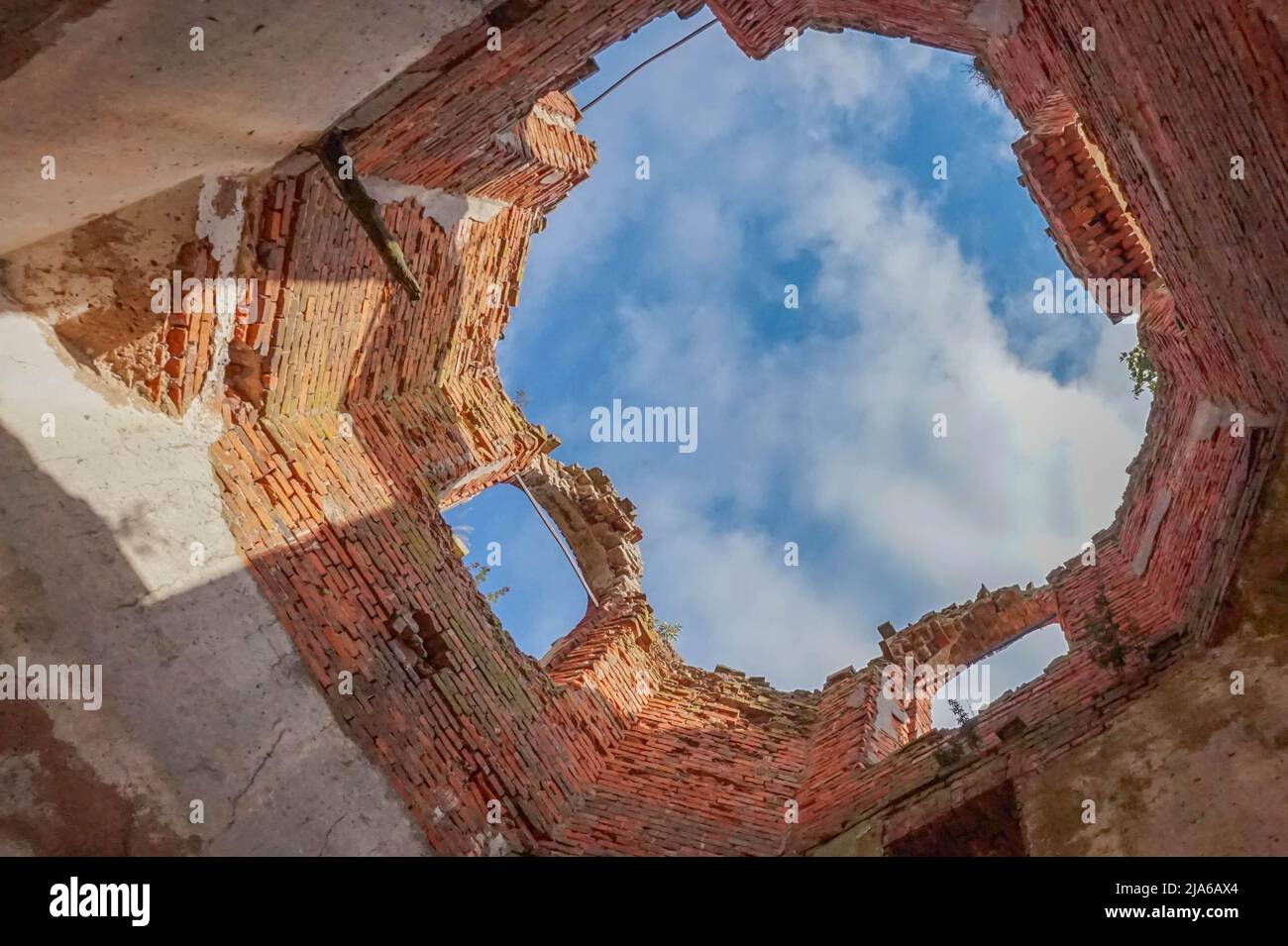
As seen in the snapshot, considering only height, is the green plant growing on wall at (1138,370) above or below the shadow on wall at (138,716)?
above

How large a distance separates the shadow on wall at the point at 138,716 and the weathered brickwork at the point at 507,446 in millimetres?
354

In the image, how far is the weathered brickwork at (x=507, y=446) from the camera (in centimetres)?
469

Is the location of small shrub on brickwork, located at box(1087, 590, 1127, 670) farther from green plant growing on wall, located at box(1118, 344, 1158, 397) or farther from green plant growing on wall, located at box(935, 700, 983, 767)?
green plant growing on wall, located at box(1118, 344, 1158, 397)

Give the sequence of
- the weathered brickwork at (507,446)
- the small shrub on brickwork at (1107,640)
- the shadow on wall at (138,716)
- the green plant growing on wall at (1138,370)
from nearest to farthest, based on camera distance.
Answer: the shadow on wall at (138,716), the weathered brickwork at (507,446), the small shrub on brickwork at (1107,640), the green plant growing on wall at (1138,370)

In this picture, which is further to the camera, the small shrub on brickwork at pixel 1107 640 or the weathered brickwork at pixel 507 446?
the small shrub on brickwork at pixel 1107 640

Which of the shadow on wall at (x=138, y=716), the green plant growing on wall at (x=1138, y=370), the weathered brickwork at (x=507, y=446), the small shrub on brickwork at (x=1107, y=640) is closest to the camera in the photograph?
the shadow on wall at (x=138, y=716)

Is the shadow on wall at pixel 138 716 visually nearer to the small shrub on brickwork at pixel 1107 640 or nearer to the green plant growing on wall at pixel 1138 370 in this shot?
the small shrub on brickwork at pixel 1107 640

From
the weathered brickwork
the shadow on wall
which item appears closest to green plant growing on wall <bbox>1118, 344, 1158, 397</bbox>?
the weathered brickwork

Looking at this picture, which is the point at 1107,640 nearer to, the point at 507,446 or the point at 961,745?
the point at 961,745

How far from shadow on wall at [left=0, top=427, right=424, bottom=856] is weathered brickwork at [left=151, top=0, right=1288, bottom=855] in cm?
35

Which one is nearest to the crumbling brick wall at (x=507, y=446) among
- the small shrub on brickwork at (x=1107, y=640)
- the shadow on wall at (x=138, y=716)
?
the small shrub on brickwork at (x=1107, y=640)

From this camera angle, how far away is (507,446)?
8422mm

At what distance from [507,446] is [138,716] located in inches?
181
